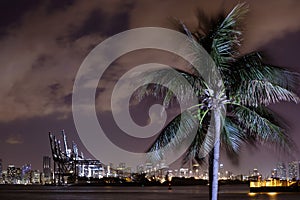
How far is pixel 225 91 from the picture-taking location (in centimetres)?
1097

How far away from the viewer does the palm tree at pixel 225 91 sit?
10625 mm

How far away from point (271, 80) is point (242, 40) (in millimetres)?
1016

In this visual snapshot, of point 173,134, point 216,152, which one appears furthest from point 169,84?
point 216,152

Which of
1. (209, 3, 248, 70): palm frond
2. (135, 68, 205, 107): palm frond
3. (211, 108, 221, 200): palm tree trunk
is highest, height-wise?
(209, 3, 248, 70): palm frond

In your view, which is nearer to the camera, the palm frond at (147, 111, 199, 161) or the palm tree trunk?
the palm tree trunk

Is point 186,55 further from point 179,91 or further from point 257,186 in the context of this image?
point 257,186

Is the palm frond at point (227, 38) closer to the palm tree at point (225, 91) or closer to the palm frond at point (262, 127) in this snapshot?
the palm tree at point (225, 91)

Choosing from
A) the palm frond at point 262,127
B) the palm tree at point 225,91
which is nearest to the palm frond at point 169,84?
the palm tree at point 225,91

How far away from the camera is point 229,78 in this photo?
11.0 metres

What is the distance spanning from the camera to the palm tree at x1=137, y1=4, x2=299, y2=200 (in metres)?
10.6

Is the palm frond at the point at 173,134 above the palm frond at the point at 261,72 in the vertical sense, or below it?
below

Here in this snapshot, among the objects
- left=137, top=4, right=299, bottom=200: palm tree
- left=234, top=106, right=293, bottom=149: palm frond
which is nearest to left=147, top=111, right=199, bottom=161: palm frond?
left=137, top=4, right=299, bottom=200: palm tree

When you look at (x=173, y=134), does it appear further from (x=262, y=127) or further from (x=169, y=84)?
(x=262, y=127)

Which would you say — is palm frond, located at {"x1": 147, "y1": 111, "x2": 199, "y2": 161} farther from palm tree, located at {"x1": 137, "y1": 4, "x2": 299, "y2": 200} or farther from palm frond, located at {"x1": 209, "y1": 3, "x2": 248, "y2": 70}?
palm frond, located at {"x1": 209, "y1": 3, "x2": 248, "y2": 70}
